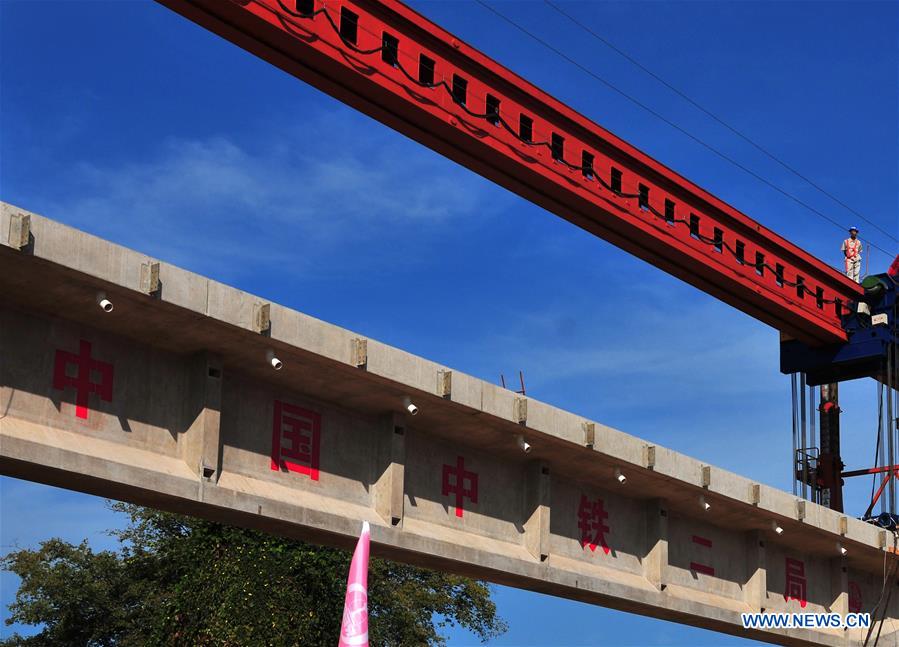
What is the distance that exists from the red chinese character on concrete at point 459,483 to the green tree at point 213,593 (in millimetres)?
17448

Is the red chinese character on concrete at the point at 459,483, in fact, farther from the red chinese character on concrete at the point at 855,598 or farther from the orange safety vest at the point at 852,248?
the orange safety vest at the point at 852,248

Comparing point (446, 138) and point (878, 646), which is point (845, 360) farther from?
A: point (446, 138)

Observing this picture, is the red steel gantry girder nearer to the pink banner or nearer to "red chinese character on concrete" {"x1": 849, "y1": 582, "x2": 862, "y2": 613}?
"red chinese character on concrete" {"x1": 849, "y1": 582, "x2": 862, "y2": 613}

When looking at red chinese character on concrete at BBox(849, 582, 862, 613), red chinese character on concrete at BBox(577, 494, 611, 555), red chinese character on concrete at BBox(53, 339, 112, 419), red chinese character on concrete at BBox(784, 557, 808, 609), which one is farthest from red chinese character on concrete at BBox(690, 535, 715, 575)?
red chinese character on concrete at BBox(53, 339, 112, 419)

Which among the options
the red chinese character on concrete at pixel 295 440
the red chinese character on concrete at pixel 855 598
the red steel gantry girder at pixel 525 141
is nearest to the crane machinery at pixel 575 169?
the red steel gantry girder at pixel 525 141

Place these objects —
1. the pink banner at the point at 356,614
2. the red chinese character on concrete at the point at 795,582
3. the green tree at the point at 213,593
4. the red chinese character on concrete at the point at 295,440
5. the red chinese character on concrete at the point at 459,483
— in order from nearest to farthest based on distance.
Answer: the pink banner at the point at 356,614 < the red chinese character on concrete at the point at 295,440 < the red chinese character on concrete at the point at 459,483 < the red chinese character on concrete at the point at 795,582 < the green tree at the point at 213,593

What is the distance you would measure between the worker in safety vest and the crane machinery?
38.4 inches

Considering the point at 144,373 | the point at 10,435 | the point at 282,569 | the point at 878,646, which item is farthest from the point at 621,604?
the point at 282,569

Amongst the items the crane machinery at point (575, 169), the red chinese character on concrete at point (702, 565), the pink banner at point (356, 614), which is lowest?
the pink banner at point (356, 614)

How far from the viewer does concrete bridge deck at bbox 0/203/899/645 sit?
56.0ft

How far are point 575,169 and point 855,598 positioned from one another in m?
11.9

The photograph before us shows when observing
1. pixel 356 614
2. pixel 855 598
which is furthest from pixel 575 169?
pixel 356 614

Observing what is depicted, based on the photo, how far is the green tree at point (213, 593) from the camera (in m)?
39.8

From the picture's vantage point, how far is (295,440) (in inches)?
797
